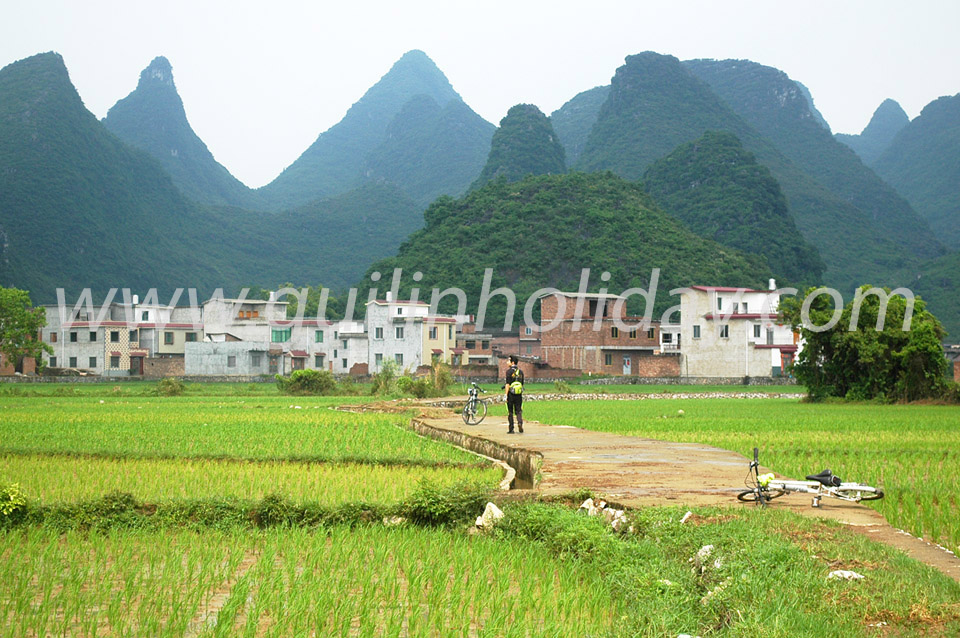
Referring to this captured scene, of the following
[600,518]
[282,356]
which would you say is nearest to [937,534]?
[600,518]

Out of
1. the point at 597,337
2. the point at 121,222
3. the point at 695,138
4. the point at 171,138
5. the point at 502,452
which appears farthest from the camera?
the point at 171,138

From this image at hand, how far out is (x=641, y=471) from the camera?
10906mm

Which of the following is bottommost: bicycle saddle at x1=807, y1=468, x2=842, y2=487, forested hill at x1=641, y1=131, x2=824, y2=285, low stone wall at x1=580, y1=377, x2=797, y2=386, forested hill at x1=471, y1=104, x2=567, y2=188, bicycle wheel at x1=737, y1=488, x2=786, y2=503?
bicycle wheel at x1=737, y1=488, x2=786, y2=503

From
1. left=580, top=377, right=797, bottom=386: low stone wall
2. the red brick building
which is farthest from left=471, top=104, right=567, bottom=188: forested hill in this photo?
left=580, top=377, right=797, bottom=386: low stone wall

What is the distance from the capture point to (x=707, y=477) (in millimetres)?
10414

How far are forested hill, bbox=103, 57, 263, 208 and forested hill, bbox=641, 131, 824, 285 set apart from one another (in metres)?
90.0

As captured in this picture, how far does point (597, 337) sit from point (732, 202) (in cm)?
5362

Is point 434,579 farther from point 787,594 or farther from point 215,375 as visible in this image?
point 215,375

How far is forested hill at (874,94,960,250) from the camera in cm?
15100

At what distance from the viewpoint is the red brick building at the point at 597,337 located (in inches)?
2378

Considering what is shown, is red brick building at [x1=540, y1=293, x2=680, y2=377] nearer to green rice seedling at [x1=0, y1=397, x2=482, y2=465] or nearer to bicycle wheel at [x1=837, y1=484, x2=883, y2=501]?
green rice seedling at [x1=0, y1=397, x2=482, y2=465]

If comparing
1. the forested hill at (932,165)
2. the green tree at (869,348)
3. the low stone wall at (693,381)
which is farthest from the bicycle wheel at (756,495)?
the forested hill at (932,165)

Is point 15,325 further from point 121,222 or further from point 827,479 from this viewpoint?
point 121,222

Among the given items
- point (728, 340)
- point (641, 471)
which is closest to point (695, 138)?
point (728, 340)
